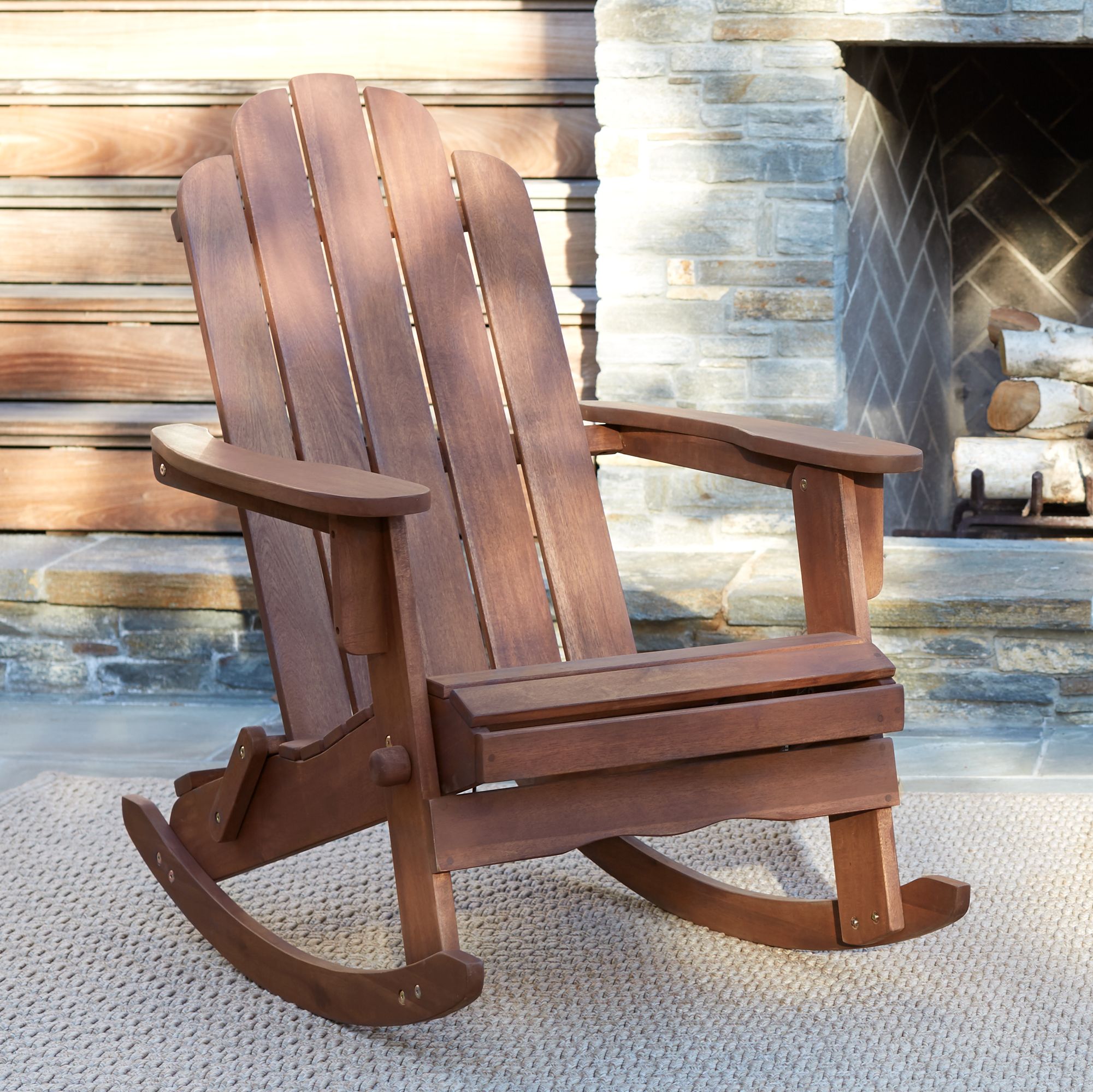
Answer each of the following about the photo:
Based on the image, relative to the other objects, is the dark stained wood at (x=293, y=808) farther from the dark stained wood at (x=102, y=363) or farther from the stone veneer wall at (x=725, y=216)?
the dark stained wood at (x=102, y=363)

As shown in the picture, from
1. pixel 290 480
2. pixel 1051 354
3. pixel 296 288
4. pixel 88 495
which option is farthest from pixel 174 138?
pixel 290 480

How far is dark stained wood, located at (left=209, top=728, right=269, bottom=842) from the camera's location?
4.92 feet

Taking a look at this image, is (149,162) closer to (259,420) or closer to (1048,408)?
(259,420)

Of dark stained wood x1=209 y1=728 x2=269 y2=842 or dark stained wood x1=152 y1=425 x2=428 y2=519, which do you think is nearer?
dark stained wood x1=152 y1=425 x2=428 y2=519

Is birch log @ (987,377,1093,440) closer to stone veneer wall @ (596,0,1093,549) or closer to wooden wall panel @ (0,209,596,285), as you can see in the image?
stone veneer wall @ (596,0,1093,549)

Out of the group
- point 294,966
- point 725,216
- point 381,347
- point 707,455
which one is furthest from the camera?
point 725,216

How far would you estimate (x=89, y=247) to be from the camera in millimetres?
3166

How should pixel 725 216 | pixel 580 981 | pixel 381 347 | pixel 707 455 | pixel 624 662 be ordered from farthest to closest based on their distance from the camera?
pixel 725 216
pixel 381 347
pixel 707 455
pixel 580 981
pixel 624 662

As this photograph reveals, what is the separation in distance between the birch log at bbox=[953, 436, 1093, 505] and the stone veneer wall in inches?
18.5

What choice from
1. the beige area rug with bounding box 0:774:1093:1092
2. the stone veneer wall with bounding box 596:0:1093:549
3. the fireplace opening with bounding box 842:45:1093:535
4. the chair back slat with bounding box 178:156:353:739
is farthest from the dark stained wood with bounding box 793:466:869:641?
the fireplace opening with bounding box 842:45:1093:535

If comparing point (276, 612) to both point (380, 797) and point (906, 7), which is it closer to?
point (380, 797)

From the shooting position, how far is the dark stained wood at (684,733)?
4.16 ft

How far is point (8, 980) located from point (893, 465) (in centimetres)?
112

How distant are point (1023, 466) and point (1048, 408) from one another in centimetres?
13
